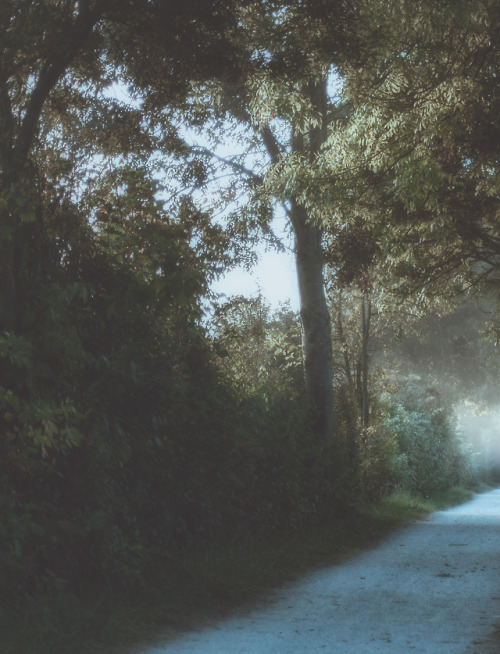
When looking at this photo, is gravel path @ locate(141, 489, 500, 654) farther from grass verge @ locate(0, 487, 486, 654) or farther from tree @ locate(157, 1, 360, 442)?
tree @ locate(157, 1, 360, 442)

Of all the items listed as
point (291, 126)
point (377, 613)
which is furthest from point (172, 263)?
point (291, 126)

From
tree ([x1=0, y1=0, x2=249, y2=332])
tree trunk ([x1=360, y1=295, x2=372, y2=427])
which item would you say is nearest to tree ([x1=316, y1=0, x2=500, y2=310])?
tree ([x1=0, y1=0, x2=249, y2=332])

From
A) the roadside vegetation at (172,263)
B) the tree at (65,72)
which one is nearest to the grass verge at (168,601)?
the roadside vegetation at (172,263)

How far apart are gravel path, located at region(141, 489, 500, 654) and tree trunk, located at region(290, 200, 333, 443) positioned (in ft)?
18.9

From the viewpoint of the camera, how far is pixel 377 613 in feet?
25.3

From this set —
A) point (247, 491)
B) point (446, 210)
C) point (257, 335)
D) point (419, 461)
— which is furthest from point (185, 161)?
point (419, 461)

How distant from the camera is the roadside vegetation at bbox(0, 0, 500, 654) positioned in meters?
7.34

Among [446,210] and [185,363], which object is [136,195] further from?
[446,210]

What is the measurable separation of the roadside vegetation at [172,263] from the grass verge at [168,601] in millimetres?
32

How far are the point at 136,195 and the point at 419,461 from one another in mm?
21406

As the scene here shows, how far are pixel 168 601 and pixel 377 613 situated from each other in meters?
1.97

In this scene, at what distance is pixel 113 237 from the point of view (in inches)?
340

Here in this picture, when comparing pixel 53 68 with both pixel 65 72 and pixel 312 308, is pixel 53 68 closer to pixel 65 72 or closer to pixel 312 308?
pixel 65 72

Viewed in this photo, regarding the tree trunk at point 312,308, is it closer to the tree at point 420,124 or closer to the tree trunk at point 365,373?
the tree at point 420,124
